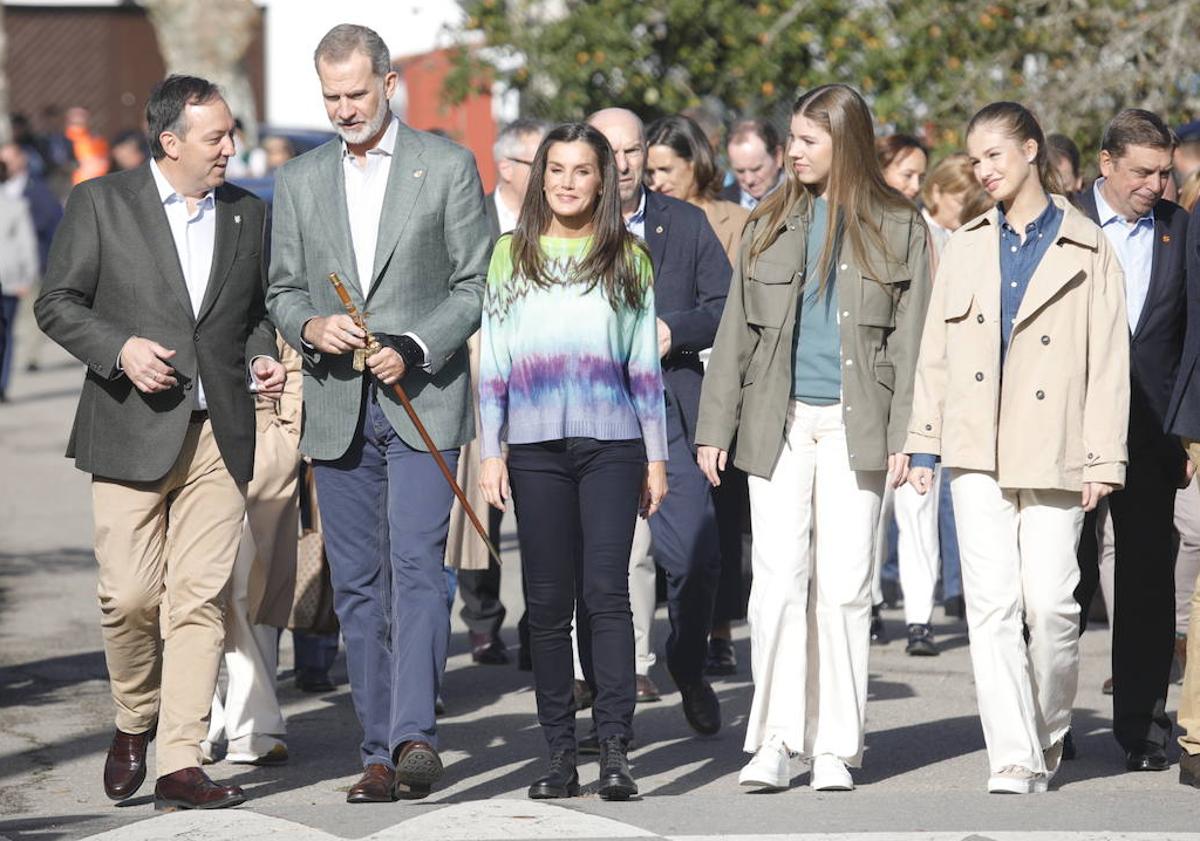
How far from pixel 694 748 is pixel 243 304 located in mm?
2247

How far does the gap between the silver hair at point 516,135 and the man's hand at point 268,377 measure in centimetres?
278

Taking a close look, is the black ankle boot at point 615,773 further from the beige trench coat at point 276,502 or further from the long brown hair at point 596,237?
the beige trench coat at point 276,502

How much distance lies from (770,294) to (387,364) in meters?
1.22

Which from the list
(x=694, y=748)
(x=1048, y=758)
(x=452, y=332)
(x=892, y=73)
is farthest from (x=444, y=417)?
(x=892, y=73)

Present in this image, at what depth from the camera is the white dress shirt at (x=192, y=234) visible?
670 cm

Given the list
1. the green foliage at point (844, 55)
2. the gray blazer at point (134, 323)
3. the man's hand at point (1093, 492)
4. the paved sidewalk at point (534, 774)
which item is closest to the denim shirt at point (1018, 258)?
the man's hand at point (1093, 492)

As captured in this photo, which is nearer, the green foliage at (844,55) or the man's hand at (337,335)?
the man's hand at (337,335)

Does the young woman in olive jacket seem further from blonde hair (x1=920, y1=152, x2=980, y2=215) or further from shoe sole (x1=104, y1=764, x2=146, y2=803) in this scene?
blonde hair (x1=920, y1=152, x2=980, y2=215)

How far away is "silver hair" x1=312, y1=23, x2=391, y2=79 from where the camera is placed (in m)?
6.57

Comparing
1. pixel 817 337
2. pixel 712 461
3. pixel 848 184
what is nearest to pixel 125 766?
pixel 712 461

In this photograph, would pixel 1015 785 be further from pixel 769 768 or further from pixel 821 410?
pixel 821 410

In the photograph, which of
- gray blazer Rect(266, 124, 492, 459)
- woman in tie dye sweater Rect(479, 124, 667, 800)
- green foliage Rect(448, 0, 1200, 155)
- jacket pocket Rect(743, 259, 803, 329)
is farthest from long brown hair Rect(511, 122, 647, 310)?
green foliage Rect(448, 0, 1200, 155)

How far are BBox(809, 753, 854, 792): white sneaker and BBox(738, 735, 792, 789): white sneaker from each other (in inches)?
3.6

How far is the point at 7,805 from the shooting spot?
6715mm
